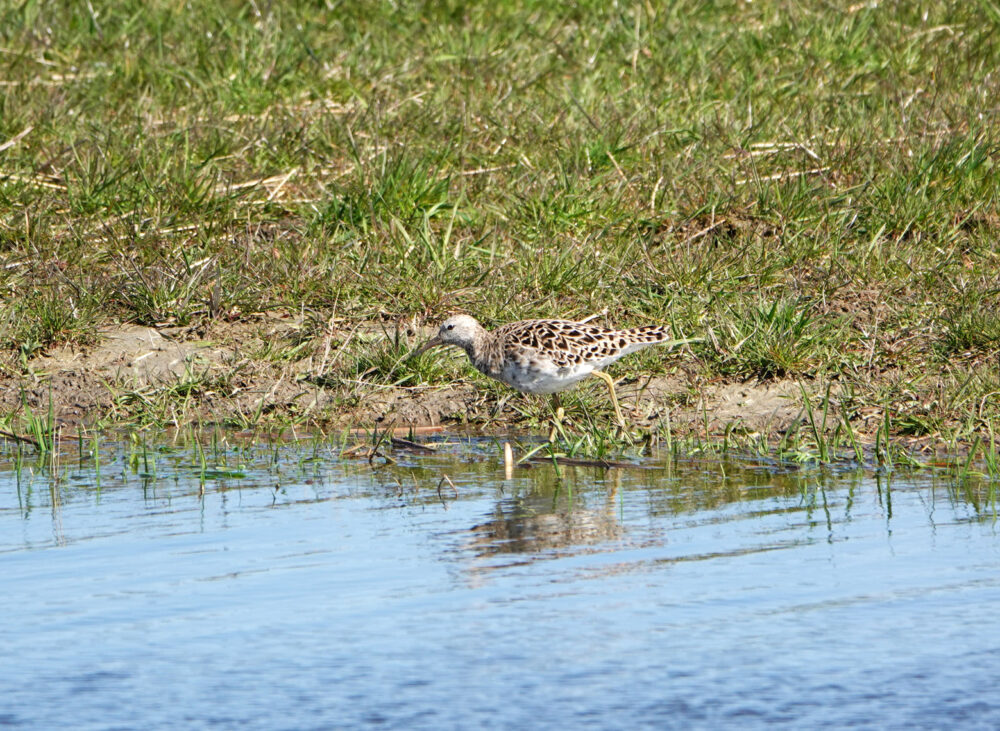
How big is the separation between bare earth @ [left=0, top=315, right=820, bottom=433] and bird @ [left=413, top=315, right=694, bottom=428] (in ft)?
1.14

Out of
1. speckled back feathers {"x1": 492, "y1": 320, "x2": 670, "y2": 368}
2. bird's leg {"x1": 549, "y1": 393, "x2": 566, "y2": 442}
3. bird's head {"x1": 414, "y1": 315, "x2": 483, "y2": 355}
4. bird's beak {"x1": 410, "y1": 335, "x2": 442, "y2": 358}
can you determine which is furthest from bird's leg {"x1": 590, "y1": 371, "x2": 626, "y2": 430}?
bird's beak {"x1": 410, "y1": 335, "x2": 442, "y2": 358}

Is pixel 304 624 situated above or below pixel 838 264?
below

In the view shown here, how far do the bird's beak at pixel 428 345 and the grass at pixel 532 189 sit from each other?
5.4 inches

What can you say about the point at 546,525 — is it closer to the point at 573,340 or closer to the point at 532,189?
the point at 573,340

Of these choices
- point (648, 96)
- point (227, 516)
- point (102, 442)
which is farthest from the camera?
point (648, 96)

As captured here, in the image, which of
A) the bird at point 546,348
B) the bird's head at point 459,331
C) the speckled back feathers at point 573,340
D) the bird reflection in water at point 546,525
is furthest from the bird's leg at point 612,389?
the bird reflection in water at point 546,525

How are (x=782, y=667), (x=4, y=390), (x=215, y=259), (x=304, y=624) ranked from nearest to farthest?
(x=782, y=667) < (x=304, y=624) < (x=4, y=390) < (x=215, y=259)

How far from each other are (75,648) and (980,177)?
23.6 ft

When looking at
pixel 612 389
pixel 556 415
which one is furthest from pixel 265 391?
pixel 612 389

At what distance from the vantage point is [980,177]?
1060 cm

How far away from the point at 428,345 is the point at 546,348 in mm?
992

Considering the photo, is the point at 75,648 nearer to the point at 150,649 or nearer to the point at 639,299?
the point at 150,649

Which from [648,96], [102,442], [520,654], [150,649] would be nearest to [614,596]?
[520,654]

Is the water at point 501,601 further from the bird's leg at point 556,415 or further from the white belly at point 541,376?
the white belly at point 541,376
